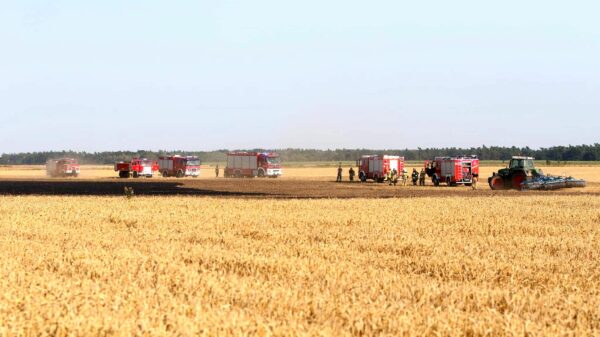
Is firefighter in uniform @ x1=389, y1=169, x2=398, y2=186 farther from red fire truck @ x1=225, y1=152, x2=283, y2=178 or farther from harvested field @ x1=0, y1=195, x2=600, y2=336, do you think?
harvested field @ x1=0, y1=195, x2=600, y2=336

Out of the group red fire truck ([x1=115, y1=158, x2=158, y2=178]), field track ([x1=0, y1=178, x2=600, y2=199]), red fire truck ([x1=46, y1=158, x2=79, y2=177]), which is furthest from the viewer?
red fire truck ([x1=46, y1=158, x2=79, y2=177])

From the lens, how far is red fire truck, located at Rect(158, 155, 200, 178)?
9394 cm

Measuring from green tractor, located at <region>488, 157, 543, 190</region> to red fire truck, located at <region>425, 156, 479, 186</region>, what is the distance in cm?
808

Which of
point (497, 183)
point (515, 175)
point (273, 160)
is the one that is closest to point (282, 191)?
point (497, 183)

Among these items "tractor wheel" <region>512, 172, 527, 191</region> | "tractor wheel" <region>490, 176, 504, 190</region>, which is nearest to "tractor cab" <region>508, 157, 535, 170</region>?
"tractor wheel" <region>512, 172, 527, 191</region>

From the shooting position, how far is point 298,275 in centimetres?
1195

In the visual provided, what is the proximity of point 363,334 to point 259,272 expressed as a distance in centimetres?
500

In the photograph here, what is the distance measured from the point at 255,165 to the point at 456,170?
101ft

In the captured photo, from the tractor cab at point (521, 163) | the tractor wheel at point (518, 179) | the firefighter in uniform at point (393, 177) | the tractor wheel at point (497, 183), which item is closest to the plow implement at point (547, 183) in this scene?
the tractor wheel at point (518, 179)

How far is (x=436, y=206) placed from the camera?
103ft

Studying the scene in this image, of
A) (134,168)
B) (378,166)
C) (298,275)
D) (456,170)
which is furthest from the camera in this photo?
(134,168)

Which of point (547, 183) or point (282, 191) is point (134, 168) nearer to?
point (282, 191)

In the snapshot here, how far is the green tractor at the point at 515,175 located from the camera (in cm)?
5469

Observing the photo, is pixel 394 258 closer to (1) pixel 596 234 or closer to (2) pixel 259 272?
(2) pixel 259 272
